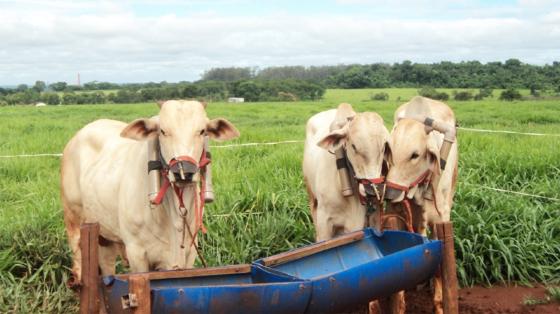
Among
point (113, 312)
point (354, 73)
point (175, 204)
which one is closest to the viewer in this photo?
point (113, 312)

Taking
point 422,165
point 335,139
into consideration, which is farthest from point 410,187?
point 335,139

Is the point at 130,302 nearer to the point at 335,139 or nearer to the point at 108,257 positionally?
the point at 335,139

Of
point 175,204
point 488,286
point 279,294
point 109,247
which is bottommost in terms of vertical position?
point 488,286

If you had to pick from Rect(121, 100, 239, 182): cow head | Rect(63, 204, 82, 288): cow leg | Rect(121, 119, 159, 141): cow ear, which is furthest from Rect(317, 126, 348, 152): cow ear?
Rect(63, 204, 82, 288): cow leg

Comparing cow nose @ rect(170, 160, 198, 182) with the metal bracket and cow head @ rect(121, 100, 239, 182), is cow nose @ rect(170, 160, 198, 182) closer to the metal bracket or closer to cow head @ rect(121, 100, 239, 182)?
cow head @ rect(121, 100, 239, 182)

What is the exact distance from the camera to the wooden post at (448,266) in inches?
134

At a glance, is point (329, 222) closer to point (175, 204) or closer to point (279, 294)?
point (175, 204)

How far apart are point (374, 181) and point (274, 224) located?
1.87m

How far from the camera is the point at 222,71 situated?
2725 centimetres

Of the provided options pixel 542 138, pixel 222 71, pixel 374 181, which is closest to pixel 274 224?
pixel 374 181

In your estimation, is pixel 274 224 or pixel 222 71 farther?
pixel 222 71

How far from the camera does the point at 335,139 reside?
438cm

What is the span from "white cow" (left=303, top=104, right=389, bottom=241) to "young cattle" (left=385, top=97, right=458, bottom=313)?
0.21 metres

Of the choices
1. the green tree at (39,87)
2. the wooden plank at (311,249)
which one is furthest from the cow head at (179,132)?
the green tree at (39,87)
